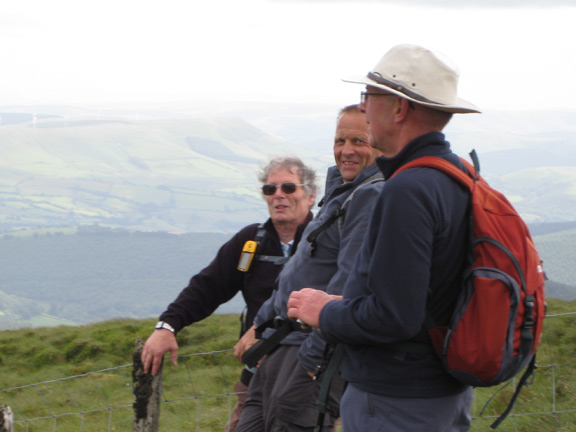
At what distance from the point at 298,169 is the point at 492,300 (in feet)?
9.42

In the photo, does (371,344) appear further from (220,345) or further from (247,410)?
(220,345)

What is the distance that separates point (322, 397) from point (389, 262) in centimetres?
94

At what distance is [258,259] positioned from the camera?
5.32m

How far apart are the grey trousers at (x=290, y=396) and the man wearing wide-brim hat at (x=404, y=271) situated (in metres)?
0.77

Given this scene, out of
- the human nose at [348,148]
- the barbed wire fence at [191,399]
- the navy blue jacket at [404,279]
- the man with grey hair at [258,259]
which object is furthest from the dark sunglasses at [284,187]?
the navy blue jacket at [404,279]

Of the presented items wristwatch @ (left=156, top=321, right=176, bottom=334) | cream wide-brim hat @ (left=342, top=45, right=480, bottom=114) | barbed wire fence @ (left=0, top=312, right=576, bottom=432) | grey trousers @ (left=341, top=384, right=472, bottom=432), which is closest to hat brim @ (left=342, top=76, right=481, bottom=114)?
cream wide-brim hat @ (left=342, top=45, right=480, bottom=114)

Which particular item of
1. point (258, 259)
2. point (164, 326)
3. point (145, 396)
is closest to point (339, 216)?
point (258, 259)

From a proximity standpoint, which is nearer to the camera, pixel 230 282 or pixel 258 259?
pixel 258 259

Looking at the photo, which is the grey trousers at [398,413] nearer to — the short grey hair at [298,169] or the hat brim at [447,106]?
the hat brim at [447,106]

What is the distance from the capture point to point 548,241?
573 feet

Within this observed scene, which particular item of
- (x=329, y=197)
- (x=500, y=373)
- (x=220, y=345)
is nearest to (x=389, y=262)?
(x=500, y=373)

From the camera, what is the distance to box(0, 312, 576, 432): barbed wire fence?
24.6ft

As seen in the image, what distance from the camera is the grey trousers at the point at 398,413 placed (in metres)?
3.17

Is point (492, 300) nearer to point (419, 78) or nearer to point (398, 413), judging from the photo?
point (398, 413)
